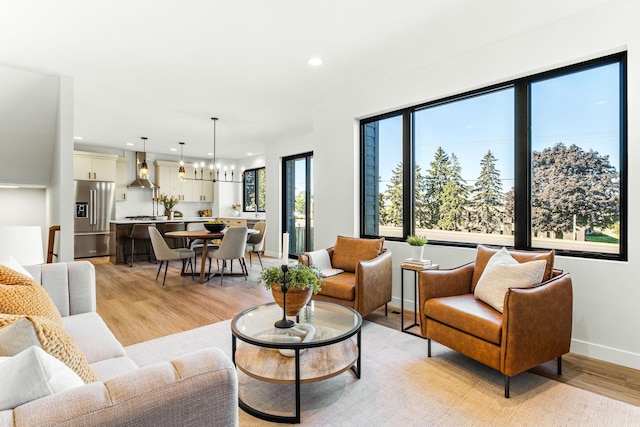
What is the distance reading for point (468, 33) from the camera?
9.52ft

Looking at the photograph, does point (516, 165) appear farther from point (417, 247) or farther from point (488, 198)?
point (417, 247)

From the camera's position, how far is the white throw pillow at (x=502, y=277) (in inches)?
89.0

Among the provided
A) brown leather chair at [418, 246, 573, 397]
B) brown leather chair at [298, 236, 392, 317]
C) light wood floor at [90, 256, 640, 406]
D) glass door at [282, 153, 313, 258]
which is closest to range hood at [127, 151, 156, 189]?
light wood floor at [90, 256, 640, 406]

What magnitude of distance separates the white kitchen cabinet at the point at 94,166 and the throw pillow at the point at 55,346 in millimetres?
7438

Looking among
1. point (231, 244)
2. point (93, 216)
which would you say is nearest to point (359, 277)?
point (231, 244)

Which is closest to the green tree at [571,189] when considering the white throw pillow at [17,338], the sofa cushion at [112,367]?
the sofa cushion at [112,367]

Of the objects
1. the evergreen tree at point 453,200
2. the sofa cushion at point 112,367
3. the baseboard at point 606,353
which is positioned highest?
the evergreen tree at point 453,200

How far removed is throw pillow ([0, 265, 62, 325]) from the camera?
54.3 inches

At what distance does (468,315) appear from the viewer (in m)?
2.25

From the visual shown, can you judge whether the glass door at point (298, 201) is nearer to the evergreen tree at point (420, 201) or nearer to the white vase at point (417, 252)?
the evergreen tree at point (420, 201)

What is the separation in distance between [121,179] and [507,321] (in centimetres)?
857

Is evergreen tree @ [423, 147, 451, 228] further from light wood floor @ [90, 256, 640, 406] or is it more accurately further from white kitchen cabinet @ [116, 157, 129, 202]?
white kitchen cabinet @ [116, 157, 129, 202]

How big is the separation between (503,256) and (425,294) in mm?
637

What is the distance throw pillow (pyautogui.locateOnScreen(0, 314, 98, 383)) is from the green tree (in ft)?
10.7
